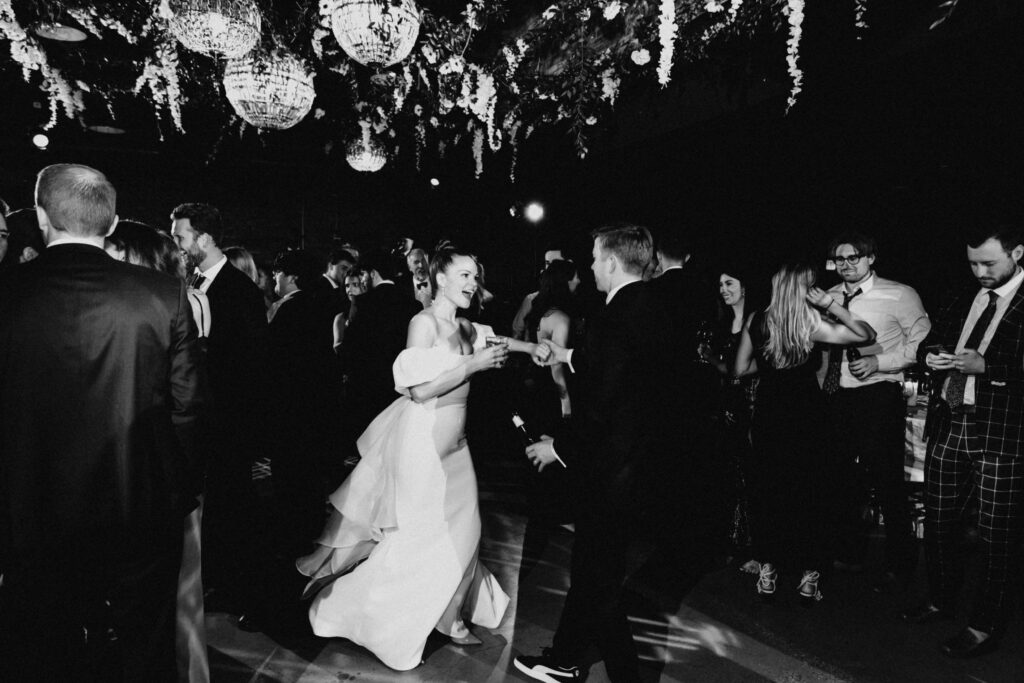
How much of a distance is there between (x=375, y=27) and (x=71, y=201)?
6.59ft

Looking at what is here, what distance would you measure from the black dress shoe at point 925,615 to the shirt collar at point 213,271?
3723mm

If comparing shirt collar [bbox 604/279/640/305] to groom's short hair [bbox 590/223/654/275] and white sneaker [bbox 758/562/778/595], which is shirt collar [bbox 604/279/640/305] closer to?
groom's short hair [bbox 590/223/654/275]

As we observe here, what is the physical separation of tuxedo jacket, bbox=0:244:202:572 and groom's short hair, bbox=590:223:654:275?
146 centimetres

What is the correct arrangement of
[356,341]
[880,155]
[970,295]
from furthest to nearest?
[356,341] → [880,155] → [970,295]

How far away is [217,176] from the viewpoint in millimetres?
10773

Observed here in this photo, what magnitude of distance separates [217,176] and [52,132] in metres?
2.40

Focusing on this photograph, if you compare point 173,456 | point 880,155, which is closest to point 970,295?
point 880,155

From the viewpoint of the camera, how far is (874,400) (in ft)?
11.2

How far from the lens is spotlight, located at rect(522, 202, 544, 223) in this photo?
924 centimetres

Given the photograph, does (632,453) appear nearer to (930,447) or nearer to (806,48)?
(930,447)

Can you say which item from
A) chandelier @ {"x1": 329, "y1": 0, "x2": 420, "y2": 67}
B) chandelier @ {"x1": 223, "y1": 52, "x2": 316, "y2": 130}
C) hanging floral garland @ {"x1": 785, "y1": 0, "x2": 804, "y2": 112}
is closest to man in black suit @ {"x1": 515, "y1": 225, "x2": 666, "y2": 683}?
chandelier @ {"x1": 329, "y1": 0, "x2": 420, "y2": 67}

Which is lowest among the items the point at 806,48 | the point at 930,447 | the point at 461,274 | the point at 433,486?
the point at 433,486

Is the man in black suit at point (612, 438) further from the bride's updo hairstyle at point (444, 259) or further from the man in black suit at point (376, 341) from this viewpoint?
the man in black suit at point (376, 341)

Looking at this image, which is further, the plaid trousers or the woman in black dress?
the woman in black dress
